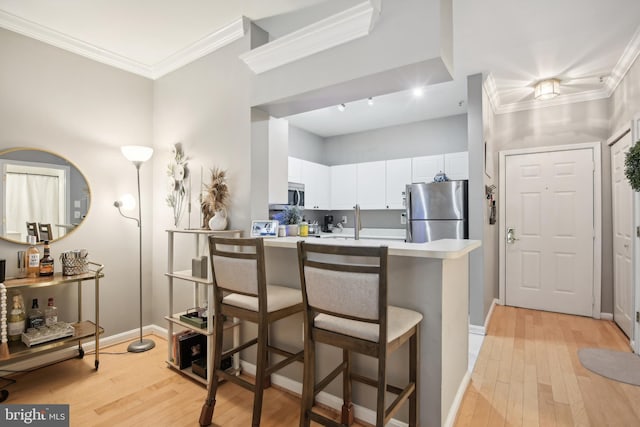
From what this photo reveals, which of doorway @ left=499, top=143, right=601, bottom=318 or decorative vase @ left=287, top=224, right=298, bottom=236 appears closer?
decorative vase @ left=287, top=224, right=298, bottom=236

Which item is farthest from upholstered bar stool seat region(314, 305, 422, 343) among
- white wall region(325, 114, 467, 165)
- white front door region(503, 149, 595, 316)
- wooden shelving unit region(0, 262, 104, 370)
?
white wall region(325, 114, 467, 165)

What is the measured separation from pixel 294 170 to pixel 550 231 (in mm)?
3584

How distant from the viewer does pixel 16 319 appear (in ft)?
7.88

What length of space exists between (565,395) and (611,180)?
2.94 meters

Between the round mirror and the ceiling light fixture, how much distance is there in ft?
16.0

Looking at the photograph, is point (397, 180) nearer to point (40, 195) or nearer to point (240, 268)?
point (240, 268)

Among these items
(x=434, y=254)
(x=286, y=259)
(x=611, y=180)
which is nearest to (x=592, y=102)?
(x=611, y=180)

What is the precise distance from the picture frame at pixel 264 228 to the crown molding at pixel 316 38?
1.19 meters

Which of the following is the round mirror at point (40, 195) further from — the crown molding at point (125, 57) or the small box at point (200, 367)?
the small box at point (200, 367)

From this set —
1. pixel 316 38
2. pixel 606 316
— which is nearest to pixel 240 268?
pixel 316 38

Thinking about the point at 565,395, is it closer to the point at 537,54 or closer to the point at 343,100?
the point at 343,100

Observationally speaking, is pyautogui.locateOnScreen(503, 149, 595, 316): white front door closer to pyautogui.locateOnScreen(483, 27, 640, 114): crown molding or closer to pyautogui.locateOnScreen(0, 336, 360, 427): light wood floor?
pyautogui.locateOnScreen(483, 27, 640, 114): crown molding

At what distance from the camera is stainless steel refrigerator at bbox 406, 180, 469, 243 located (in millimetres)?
3771

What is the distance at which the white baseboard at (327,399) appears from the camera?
6.29 ft
